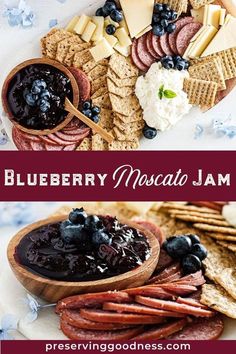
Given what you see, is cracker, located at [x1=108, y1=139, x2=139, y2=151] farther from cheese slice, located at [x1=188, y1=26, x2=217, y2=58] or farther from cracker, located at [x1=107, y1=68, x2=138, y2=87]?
cheese slice, located at [x1=188, y1=26, x2=217, y2=58]

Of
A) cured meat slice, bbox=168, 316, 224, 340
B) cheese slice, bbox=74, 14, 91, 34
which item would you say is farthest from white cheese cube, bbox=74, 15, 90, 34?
cured meat slice, bbox=168, 316, 224, 340

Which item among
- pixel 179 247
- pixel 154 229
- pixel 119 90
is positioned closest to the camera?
pixel 119 90

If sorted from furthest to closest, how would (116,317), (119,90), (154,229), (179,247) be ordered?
(154,229) → (179,247) → (119,90) → (116,317)

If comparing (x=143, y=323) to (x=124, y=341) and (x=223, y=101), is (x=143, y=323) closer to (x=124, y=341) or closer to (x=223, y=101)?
(x=124, y=341)

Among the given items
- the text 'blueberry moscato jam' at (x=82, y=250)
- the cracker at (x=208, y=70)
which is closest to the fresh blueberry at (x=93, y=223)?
the text 'blueberry moscato jam' at (x=82, y=250)

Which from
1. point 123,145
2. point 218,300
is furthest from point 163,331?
point 123,145

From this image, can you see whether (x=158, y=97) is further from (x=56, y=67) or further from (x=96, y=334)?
(x=96, y=334)
